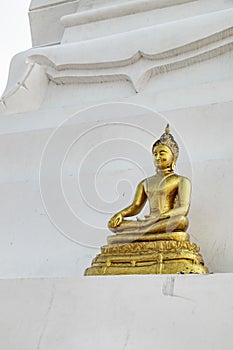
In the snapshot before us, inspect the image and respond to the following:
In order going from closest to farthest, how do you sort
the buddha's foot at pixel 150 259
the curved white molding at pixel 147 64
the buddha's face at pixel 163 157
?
the buddha's foot at pixel 150 259, the buddha's face at pixel 163 157, the curved white molding at pixel 147 64

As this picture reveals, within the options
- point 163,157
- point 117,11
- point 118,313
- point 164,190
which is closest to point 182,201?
point 164,190

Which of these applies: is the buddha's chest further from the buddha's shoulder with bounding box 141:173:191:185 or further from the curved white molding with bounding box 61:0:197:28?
the curved white molding with bounding box 61:0:197:28

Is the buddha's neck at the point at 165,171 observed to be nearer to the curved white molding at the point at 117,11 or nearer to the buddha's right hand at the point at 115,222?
the buddha's right hand at the point at 115,222

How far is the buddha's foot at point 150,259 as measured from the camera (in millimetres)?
1375

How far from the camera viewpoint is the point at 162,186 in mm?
1606

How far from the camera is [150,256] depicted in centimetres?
142

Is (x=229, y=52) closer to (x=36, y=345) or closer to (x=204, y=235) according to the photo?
(x=204, y=235)

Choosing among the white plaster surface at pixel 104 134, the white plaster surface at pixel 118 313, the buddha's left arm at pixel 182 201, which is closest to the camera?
the white plaster surface at pixel 118 313

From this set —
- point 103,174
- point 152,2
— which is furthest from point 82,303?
point 152,2

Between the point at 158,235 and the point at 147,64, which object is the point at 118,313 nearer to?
the point at 158,235

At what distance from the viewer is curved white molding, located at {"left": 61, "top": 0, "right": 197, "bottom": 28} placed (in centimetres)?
288

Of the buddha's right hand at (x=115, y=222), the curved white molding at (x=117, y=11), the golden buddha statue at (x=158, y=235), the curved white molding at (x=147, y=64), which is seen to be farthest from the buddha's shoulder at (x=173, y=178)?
the curved white molding at (x=117, y=11)

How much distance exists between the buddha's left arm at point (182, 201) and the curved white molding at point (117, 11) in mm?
1649

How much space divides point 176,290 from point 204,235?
51 cm
